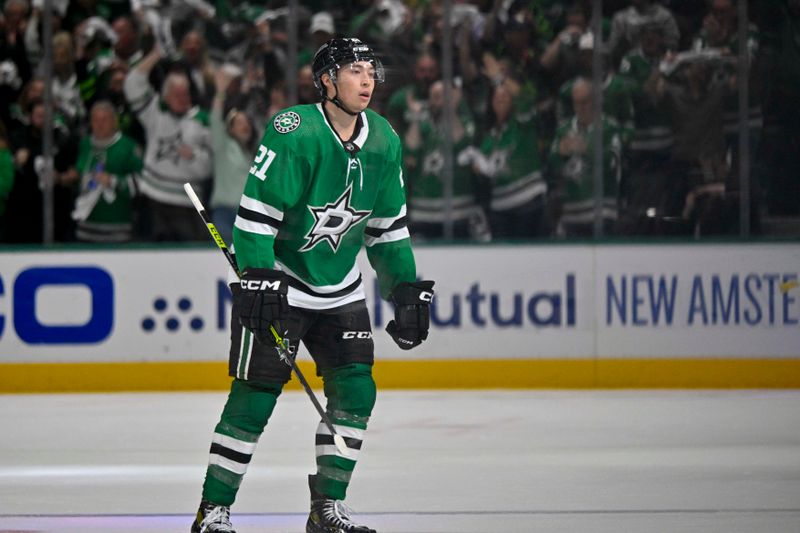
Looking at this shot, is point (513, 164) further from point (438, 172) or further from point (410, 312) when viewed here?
point (410, 312)

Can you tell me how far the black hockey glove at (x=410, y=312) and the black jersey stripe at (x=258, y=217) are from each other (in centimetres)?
51

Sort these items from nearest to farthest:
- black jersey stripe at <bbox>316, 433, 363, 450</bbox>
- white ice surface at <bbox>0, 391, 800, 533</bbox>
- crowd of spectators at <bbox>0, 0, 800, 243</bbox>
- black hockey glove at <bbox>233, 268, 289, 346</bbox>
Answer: black hockey glove at <bbox>233, 268, 289, 346</bbox> < black jersey stripe at <bbox>316, 433, 363, 450</bbox> < white ice surface at <bbox>0, 391, 800, 533</bbox> < crowd of spectators at <bbox>0, 0, 800, 243</bbox>

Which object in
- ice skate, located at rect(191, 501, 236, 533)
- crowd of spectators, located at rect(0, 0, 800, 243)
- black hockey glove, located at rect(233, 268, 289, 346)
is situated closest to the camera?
black hockey glove, located at rect(233, 268, 289, 346)

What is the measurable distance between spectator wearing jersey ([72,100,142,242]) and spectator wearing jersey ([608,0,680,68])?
2893 millimetres

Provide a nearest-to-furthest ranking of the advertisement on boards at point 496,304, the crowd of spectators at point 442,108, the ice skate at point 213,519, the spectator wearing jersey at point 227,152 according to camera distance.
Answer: the ice skate at point 213,519 < the advertisement on boards at point 496,304 < the crowd of spectators at point 442,108 < the spectator wearing jersey at point 227,152

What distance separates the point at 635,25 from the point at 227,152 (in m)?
2.51

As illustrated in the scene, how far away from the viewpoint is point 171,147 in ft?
33.1

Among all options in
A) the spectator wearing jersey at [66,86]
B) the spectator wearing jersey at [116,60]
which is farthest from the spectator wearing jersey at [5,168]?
the spectator wearing jersey at [116,60]

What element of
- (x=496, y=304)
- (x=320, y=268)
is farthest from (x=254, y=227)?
(x=496, y=304)

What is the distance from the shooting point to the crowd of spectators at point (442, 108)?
987 cm

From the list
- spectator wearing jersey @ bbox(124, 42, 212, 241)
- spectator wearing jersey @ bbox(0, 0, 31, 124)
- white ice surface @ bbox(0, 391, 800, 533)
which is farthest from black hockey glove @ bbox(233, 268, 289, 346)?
spectator wearing jersey @ bbox(0, 0, 31, 124)

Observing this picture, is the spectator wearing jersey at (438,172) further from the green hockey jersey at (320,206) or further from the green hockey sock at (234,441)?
the green hockey sock at (234,441)

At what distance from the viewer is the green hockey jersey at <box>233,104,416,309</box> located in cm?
459

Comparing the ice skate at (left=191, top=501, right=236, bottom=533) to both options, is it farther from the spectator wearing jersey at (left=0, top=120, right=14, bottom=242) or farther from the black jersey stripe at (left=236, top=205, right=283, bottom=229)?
the spectator wearing jersey at (left=0, top=120, right=14, bottom=242)
